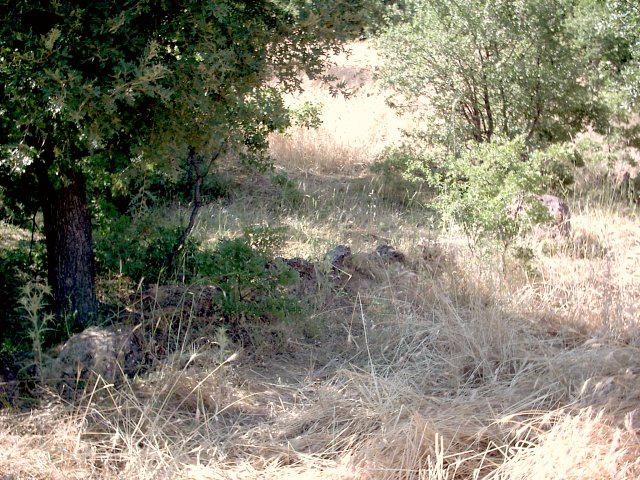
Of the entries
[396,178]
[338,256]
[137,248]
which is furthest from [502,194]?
[396,178]

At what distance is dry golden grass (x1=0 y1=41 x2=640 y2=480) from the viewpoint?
353 cm

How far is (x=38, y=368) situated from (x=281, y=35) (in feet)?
8.65

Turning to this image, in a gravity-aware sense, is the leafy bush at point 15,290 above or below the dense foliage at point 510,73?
below

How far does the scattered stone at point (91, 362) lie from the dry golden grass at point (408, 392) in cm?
11

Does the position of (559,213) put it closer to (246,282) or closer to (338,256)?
(338,256)

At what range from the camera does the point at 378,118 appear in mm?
A: 13625

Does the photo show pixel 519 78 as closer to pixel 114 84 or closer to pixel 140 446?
pixel 114 84

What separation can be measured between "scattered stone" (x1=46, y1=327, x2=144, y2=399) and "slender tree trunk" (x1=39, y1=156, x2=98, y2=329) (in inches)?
25.0

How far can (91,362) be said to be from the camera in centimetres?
422

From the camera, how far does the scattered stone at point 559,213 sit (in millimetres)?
7227

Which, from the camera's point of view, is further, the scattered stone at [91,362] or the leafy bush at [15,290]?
the leafy bush at [15,290]

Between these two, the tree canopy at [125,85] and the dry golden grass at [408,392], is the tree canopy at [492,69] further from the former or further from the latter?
the tree canopy at [125,85]

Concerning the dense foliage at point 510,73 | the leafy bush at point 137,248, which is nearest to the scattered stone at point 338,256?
the leafy bush at point 137,248

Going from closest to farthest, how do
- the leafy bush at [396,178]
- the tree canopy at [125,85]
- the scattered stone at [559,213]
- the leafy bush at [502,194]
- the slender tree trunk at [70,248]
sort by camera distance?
1. the tree canopy at [125,85]
2. the slender tree trunk at [70,248]
3. the leafy bush at [502,194]
4. the scattered stone at [559,213]
5. the leafy bush at [396,178]
